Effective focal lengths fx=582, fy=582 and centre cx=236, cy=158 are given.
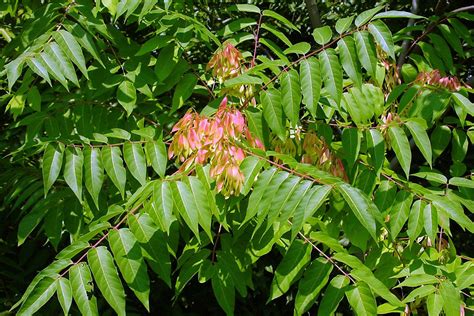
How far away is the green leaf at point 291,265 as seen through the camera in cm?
186

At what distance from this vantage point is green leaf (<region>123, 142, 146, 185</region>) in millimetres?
1994

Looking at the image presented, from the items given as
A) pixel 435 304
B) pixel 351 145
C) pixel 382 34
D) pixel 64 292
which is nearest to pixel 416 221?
pixel 435 304

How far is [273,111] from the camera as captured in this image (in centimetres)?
199

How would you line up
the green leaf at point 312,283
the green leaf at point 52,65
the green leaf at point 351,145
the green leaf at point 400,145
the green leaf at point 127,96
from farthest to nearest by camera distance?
the green leaf at point 127,96, the green leaf at point 351,145, the green leaf at point 400,145, the green leaf at point 52,65, the green leaf at point 312,283

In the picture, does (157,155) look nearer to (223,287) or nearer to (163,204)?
(163,204)

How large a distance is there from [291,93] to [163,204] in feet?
1.97

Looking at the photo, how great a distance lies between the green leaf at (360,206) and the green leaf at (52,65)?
977 mm

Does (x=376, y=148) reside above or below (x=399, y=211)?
above

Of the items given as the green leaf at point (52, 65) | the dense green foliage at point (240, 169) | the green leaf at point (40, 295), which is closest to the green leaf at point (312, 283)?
the dense green foliage at point (240, 169)

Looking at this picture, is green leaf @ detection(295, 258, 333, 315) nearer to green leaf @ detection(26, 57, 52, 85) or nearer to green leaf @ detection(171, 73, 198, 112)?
green leaf @ detection(171, 73, 198, 112)

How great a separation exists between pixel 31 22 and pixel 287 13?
2.59m

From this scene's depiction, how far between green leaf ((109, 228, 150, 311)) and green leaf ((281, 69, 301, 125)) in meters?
0.65

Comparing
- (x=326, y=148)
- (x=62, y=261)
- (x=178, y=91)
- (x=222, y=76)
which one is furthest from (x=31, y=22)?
(x=326, y=148)

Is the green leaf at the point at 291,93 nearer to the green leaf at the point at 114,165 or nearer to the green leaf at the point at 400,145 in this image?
the green leaf at the point at 400,145
